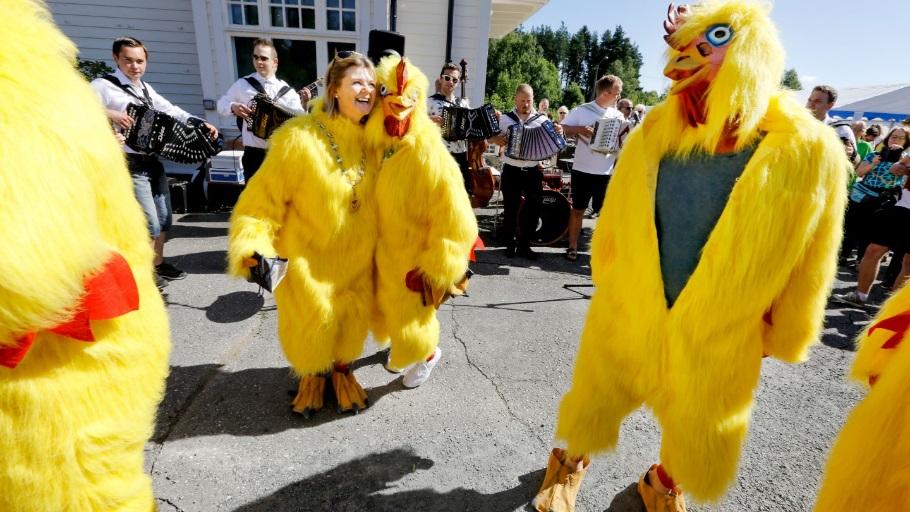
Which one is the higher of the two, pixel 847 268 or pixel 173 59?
pixel 173 59

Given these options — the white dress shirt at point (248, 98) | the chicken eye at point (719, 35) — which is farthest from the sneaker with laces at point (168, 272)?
the chicken eye at point (719, 35)

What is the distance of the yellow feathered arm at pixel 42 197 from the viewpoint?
1003mm

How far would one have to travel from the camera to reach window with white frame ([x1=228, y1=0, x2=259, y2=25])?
795 centimetres

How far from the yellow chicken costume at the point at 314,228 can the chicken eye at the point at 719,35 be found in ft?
4.97

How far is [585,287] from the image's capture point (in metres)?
4.96

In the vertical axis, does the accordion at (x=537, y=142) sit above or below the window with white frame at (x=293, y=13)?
below

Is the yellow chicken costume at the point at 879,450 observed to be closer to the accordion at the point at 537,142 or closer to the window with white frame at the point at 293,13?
the accordion at the point at 537,142

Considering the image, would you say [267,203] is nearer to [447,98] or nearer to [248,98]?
[248,98]

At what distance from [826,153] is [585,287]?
3562 mm

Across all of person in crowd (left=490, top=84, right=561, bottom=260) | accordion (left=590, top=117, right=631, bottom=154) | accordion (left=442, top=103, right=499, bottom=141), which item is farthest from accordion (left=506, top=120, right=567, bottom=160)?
accordion (left=442, top=103, right=499, bottom=141)

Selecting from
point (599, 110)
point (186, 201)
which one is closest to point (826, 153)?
point (599, 110)

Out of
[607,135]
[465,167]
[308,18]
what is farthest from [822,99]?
[308,18]

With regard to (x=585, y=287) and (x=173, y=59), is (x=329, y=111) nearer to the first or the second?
(x=585, y=287)

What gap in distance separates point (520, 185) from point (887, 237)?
11.6ft
